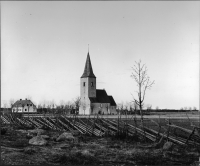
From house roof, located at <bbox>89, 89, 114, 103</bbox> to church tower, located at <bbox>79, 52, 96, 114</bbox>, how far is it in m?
0.99

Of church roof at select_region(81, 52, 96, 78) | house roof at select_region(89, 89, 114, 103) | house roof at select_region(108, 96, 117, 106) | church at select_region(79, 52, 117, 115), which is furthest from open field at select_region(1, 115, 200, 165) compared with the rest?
house roof at select_region(108, 96, 117, 106)

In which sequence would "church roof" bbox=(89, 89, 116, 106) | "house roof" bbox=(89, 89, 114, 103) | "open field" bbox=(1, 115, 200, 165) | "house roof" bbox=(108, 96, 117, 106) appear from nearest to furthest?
"open field" bbox=(1, 115, 200, 165)
"house roof" bbox=(89, 89, 114, 103)
"church roof" bbox=(89, 89, 116, 106)
"house roof" bbox=(108, 96, 117, 106)

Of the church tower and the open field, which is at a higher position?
the church tower

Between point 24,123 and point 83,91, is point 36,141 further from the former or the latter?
point 83,91

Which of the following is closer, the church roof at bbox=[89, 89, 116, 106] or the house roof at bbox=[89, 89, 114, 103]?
the house roof at bbox=[89, 89, 114, 103]

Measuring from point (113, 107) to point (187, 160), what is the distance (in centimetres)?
6037

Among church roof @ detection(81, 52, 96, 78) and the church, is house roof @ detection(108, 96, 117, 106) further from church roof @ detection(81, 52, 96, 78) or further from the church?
church roof @ detection(81, 52, 96, 78)

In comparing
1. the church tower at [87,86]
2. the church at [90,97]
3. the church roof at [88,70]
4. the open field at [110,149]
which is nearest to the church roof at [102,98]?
the church at [90,97]

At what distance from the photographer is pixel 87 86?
6388 centimetres

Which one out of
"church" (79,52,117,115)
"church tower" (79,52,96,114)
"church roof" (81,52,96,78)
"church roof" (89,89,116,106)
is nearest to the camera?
"church" (79,52,117,115)

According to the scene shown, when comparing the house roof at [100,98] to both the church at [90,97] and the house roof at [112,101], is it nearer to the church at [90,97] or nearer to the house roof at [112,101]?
the church at [90,97]

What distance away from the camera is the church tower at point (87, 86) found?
205ft

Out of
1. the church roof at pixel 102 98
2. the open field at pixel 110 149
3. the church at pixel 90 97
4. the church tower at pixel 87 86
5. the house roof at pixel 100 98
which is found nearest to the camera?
the open field at pixel 110 149

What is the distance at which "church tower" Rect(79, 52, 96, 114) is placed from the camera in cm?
6259
